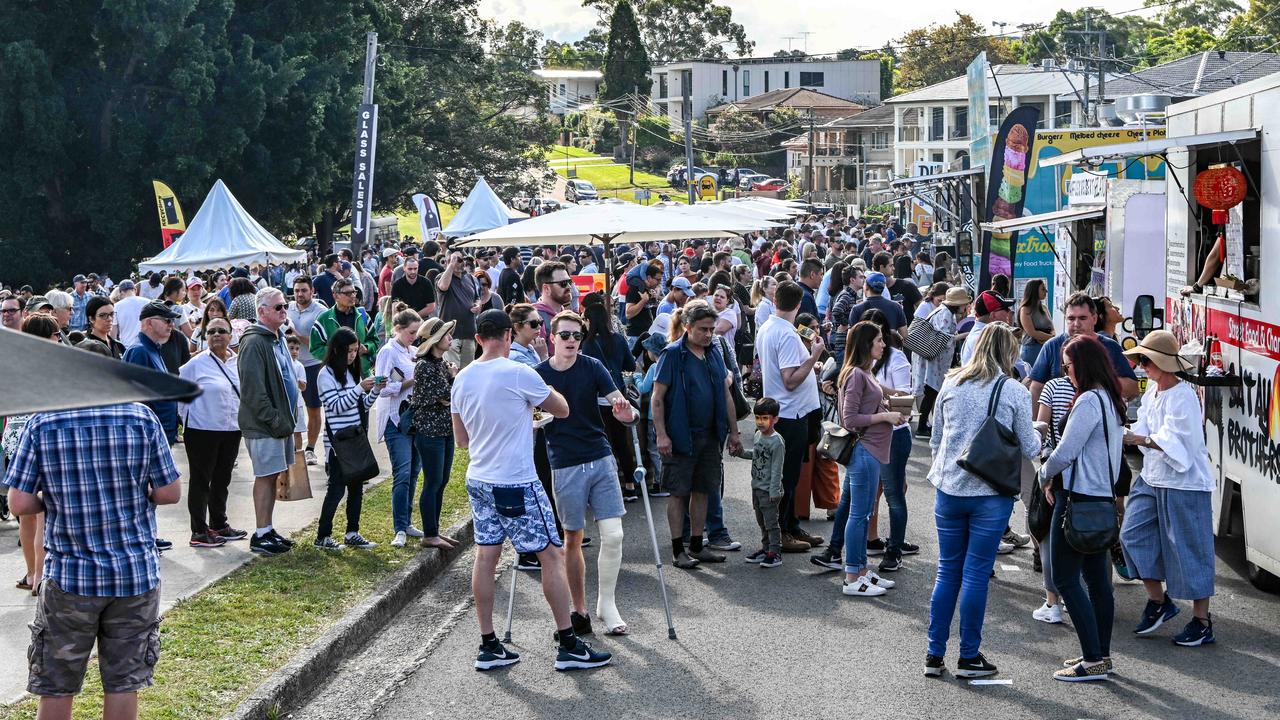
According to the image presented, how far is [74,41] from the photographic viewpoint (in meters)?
36.2

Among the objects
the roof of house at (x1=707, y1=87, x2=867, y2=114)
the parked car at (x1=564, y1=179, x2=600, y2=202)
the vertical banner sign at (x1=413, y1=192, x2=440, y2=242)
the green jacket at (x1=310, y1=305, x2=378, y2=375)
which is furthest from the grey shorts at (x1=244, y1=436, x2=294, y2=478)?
the roof of house at (x1=707, y1=87, x2=867, y2=114)

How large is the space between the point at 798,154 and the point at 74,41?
68582 mm

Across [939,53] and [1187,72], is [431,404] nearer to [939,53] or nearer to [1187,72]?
[1187,72]

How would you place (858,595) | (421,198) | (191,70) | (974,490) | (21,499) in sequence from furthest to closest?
(191,70), (421,198), (858,595), (974,490), (21,499)

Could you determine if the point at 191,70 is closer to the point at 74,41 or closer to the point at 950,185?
the point at 74,41

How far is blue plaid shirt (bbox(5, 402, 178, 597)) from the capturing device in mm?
5160

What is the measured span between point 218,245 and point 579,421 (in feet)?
57.3

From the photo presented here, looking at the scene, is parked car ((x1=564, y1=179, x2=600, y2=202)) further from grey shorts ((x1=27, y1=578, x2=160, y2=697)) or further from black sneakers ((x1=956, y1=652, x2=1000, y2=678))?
grey shorts ((x1=27, y1=578, x2=160, y2=697))

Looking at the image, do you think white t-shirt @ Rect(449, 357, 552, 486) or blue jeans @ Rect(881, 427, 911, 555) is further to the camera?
blue jeans @ Rect(881, 427, 911, 555)

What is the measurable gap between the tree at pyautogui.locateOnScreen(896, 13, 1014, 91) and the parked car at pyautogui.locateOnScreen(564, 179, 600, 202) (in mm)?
28728

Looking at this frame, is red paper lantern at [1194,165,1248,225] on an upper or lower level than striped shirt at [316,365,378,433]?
upper

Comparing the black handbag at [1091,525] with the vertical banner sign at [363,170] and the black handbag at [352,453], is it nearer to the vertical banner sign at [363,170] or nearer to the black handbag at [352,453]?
the black handbag at [352,453]

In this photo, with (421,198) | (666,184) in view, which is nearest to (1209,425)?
(421,198)

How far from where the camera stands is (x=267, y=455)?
31.5ft
